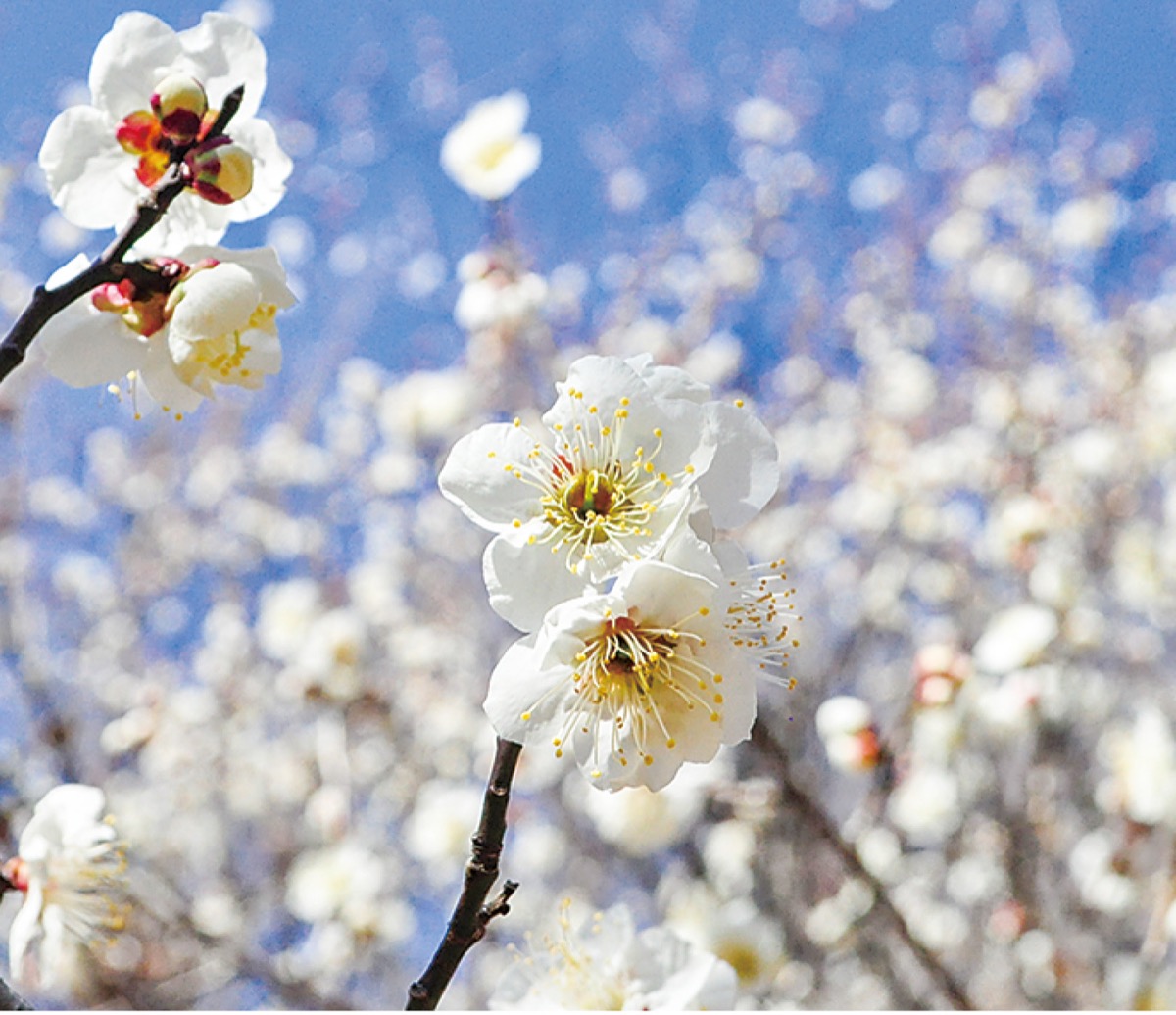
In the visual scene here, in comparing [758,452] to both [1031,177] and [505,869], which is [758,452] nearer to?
[505,869]

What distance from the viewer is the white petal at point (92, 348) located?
0.87m

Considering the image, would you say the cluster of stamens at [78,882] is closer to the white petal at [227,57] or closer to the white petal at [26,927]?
the white petal at [26,927]

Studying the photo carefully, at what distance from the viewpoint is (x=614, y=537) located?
0.75 metres

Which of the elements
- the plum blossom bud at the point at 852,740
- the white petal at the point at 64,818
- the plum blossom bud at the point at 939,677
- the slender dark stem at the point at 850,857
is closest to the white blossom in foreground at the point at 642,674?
the white petal at the point at 64,818

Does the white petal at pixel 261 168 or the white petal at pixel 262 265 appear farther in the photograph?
the white petal at pixel 261 168

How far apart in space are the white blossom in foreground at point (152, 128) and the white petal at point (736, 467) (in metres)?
0.45

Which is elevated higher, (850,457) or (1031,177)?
(1031,177)

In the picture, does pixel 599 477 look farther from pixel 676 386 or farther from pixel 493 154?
pixel 493 154

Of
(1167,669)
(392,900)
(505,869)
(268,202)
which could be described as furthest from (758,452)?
(1167,669)

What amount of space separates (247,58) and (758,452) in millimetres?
549

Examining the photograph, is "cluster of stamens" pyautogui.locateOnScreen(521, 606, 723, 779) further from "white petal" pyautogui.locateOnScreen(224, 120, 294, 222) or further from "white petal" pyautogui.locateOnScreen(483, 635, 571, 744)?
"white petal" pyautogui.locateOnScreen(224, 120, 294, 222)

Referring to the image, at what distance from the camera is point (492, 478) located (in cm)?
77

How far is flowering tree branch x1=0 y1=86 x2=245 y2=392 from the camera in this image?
74 centimetres

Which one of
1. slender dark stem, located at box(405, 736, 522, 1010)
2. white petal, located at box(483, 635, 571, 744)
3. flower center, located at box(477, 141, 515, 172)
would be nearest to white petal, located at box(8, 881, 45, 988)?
slender dark stem, located at box(405, 736, 522, 1010)
